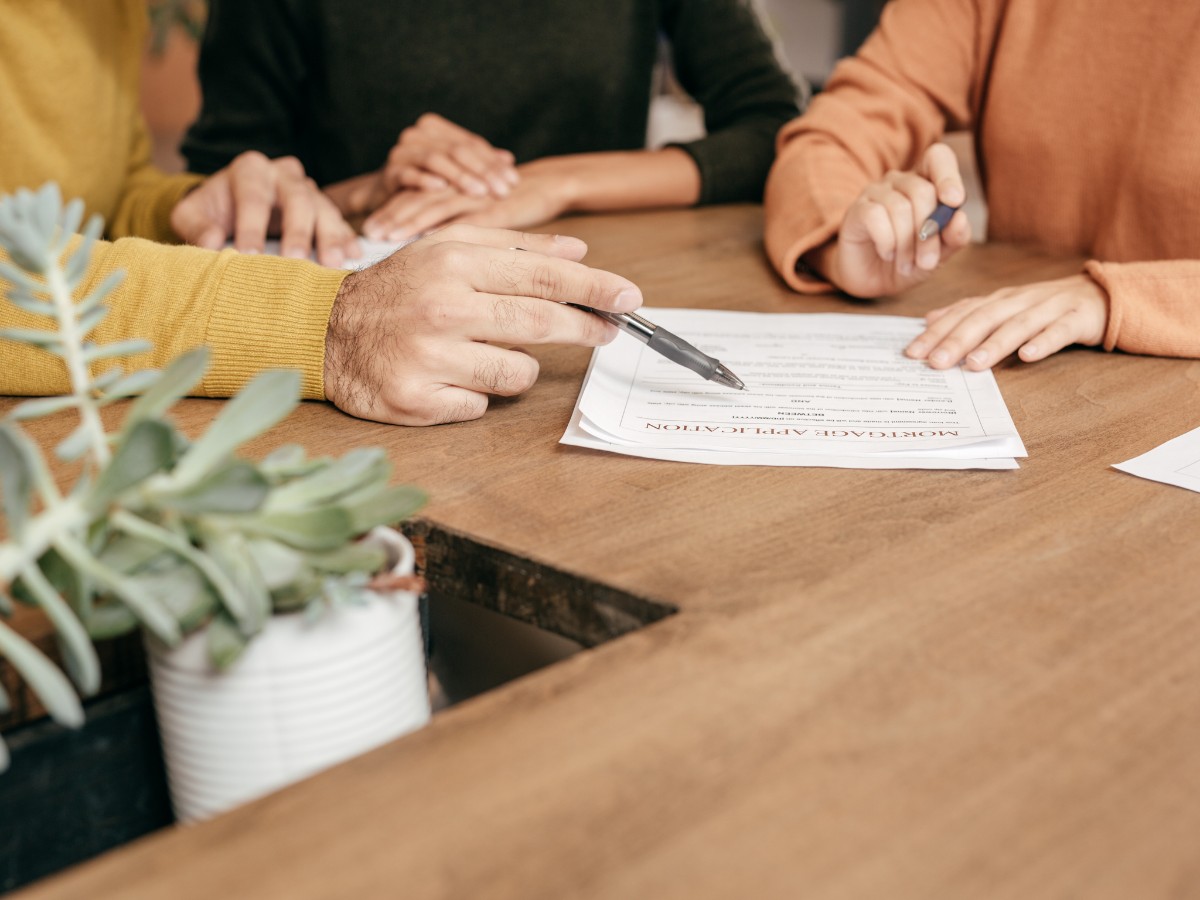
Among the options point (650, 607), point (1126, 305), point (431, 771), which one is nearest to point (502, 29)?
point (1126, 305)

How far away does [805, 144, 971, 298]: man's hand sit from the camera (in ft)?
3.46

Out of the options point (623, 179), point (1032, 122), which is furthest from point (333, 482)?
point (1032, 122)

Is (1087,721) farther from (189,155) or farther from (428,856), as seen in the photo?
(189,155)

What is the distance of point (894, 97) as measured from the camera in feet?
4.63

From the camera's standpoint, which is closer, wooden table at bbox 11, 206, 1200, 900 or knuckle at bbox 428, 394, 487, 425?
wooden table at bbox 11, 206, 1200, 900

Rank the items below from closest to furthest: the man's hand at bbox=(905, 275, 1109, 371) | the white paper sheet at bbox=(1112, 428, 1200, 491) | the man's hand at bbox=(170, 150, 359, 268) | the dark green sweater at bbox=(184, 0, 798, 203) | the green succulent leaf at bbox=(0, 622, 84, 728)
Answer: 1. the green succulent leaf at bbox=(0, 622, 84, 728)
2. the white paper sheet at bbox=(1112, 428, 1200, 491)
3. the man's hand at bbox=(905, 275, 1109, 371)
4. the man's hand at bbox=(170, 150, 359, 268)
5. the dark green sweater at bbox=(184, 0, 798, 203)

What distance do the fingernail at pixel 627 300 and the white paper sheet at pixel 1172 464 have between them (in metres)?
0.33

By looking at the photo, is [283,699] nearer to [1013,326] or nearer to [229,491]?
[229,491]

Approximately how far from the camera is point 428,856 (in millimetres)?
378

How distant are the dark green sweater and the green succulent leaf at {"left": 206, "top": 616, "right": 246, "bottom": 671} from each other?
1.38 m

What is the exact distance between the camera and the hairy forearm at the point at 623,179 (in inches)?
56.1

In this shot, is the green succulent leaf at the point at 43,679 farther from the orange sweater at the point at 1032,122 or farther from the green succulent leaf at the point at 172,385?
the orange sweater at the point at 1032,122

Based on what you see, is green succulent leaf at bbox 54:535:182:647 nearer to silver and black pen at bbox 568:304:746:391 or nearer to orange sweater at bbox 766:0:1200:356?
silver and black pen at bbox 568:304:746:391

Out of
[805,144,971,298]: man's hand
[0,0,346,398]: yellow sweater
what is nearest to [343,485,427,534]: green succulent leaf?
[0,0,346,398]: yellow sweater
